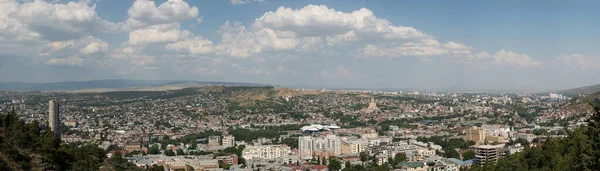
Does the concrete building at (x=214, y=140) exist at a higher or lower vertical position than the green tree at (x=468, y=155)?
lower

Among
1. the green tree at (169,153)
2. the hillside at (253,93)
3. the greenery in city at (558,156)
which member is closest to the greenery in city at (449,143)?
the greenery in city at (558,156)

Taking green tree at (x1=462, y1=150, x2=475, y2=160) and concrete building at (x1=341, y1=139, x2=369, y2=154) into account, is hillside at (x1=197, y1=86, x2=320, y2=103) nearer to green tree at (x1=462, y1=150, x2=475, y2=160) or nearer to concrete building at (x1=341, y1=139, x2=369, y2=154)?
concrete building at (x1=341, y1=139, x2=369, y2=154)

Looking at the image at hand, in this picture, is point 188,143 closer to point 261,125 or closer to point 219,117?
point 261,125

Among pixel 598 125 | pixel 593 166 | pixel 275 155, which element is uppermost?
pixel 598 125

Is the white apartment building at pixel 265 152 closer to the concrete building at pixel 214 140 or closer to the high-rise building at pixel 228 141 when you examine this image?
the high-rise building at pixel 228 141

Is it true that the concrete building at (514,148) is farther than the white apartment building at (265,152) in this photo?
No

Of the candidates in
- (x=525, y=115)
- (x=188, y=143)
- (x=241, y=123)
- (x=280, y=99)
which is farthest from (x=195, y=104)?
(x=525, y=115)

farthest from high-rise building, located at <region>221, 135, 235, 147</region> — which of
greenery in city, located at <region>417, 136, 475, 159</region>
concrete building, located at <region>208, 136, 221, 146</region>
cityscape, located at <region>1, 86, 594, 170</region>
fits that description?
greenery in city, located at <region>417, 136, 475, 159</region>

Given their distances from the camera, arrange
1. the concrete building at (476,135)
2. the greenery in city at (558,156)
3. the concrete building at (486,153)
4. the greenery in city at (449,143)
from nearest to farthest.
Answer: the greenery in city at (558,156) < the concrete building at (486,153) < the greenery in city at (449,143) < the concrete building at (476,135)
